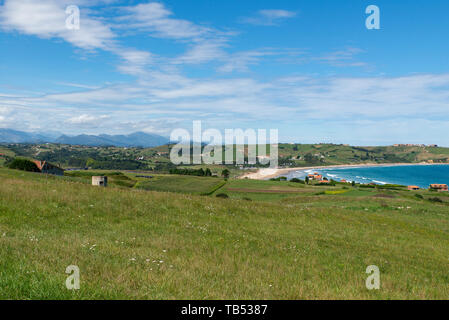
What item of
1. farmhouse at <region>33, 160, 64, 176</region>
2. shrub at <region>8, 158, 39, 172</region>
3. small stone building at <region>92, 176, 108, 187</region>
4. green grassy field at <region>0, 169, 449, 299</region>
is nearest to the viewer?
green grassy field at <region>0, 169, 449, 299</region>

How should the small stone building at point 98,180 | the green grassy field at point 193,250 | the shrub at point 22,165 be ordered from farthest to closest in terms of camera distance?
the shrub at point 22,165 → the small stone building at point 98,180 → the green grassy field at point 193,250

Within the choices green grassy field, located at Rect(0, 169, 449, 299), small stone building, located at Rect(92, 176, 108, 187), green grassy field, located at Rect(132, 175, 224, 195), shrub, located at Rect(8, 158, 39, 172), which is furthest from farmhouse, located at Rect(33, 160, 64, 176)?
green grassy field, located at Rect(0, 169, 449, 299)

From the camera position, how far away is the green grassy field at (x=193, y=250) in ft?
27.6

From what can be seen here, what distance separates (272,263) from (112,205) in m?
13.9

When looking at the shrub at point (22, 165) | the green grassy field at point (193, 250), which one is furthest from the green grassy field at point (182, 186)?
the green grassy field at point (193, 250)

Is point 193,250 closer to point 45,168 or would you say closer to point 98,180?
point 98,180

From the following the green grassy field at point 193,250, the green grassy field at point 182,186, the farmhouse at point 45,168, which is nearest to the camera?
the green grassy field at point 193,250

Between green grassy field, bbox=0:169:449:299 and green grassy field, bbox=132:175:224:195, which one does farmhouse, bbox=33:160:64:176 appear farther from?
green grassy field, bbox=0:169:449:299

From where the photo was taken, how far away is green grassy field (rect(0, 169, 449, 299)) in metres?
8.41

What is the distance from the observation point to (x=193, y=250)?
13242mm

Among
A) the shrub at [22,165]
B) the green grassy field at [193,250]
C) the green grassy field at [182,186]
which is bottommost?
the green grassy field at [182,186]

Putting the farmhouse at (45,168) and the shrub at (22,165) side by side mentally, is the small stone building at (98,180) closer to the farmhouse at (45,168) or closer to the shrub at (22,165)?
the shrub at (22,165)

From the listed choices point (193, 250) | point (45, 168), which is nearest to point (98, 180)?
point (193, 250)
